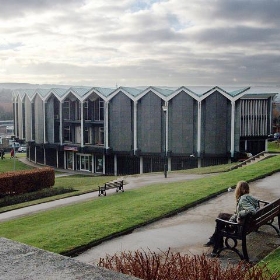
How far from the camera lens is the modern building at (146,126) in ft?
141

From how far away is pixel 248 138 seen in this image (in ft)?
153

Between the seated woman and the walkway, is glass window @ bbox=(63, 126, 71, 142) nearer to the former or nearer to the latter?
the walkway

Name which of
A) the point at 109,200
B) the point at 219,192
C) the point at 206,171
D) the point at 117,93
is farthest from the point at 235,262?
the point at 117,93

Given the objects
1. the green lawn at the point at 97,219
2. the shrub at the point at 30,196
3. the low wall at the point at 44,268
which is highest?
the low wall at the point at 44,268

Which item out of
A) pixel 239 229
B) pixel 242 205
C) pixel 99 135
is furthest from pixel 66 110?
pixel 239 229

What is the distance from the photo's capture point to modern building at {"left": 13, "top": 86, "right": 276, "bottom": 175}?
141ft

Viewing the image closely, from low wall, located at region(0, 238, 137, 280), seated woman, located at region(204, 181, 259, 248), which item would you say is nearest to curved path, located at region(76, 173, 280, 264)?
seated woman, located at region(204, 181, 259, 248)

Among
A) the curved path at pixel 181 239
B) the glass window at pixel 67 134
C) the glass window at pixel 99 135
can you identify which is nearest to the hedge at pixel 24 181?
the curved path at pixel 181 239

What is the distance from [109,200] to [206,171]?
1167cm

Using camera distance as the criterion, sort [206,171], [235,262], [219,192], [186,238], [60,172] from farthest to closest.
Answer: [60,172], [206,171], [219,192], [186,238], [235,262]

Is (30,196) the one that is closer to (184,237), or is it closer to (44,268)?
(184,237)

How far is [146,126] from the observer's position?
148 ft

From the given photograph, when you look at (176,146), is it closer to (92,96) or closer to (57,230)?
(92,96)

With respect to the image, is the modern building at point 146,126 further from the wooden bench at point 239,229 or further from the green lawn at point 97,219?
the wooden bench at point 239,229
